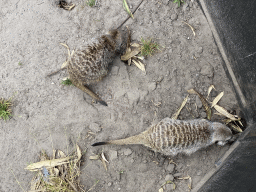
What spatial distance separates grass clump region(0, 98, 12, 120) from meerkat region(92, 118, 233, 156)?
103 cm

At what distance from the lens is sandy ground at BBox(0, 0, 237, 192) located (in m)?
1.95

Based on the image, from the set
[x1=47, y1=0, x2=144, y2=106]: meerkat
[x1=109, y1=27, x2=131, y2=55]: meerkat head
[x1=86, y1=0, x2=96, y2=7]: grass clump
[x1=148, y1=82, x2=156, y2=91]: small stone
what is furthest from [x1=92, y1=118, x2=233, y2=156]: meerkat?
[x1=86, y1=0, x2=96, y2=7]: grass clump

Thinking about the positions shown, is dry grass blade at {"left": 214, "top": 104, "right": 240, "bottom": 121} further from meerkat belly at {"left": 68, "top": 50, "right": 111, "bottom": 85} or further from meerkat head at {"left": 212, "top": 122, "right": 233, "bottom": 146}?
meerkat belly at {"left": 68, "top": 50, "right": 111, "bottom": 85}

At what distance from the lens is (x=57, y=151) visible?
1.98 meters

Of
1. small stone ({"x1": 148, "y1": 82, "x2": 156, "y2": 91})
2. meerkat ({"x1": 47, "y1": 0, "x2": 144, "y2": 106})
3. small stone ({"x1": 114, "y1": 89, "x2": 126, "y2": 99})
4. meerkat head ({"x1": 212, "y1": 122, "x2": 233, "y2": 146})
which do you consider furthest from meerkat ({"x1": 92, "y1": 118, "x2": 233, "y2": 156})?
meerkat ({"x1": 47, "y1": 0, "x2": 144, "y2": 106})

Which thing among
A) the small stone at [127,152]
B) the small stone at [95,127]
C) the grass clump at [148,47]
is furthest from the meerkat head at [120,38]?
the small stone at [127,152]

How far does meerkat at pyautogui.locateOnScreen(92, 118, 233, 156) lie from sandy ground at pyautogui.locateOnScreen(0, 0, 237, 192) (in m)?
0.17

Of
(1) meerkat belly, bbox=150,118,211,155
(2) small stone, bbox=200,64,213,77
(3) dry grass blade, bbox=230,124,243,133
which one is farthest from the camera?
(2) small stone, bbox=200,64,213,77

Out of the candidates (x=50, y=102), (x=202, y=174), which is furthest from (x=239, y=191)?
(x=50, y=102)

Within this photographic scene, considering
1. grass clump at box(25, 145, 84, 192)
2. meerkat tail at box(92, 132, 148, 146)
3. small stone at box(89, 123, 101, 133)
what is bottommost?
grass clump at box(25, 145, 84, 192)

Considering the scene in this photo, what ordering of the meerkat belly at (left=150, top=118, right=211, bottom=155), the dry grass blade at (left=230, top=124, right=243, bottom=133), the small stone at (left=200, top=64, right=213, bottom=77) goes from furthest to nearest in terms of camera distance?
1. the small stone at (left=200, top=64, right=213, bottom=77)
2. the dry grass blade at (left=230, top=124, right=243, bottom=133)
3. the meerkat belly at (left=150, top=118, right=211, bottom=155)

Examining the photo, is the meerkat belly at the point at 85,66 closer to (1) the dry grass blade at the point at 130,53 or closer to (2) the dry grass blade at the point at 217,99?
(1) the dry grass blade at the point at 130,53

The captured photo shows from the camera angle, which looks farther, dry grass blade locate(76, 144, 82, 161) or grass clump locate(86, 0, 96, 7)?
grass clump locate(86, 0, 96, 7)

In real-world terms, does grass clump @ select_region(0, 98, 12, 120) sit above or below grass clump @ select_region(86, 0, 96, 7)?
below
